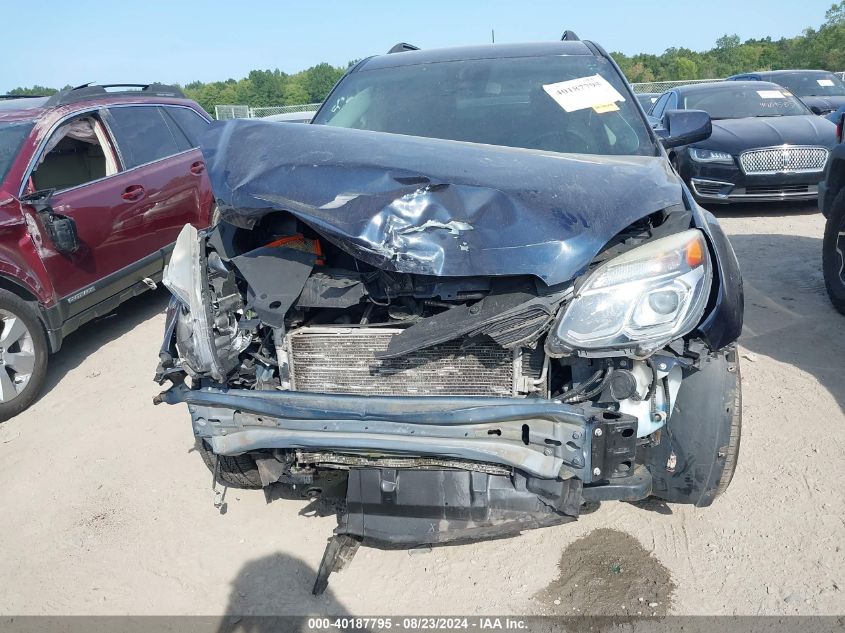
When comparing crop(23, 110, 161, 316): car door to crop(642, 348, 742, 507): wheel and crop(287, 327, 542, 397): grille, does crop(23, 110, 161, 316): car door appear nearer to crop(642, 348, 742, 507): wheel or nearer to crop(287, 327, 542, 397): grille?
crop(287, 327, 542, 397): grille

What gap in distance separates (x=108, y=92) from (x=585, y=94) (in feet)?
13.7

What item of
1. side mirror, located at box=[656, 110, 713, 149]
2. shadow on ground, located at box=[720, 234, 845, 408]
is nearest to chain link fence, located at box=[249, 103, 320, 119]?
shadow on ground, located at box=[720, 234, 845, 408]

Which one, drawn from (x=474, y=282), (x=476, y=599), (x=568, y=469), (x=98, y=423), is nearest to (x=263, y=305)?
(x=474, y=282)

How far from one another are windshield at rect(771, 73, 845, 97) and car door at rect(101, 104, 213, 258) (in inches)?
394

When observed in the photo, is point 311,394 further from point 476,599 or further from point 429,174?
point 476,599

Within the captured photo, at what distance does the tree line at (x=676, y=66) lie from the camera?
40.7m

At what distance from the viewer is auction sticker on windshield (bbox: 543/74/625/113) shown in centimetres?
325

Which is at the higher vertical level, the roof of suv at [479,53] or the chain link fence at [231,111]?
the roof of suv at [479,53]

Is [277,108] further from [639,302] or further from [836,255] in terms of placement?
[639,302]

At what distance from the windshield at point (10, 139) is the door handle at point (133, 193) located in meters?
0.74

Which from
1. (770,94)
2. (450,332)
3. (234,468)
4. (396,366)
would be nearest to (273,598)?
(234,468)

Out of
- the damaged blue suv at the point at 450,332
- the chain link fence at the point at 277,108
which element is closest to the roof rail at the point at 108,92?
the damaged blue suv at the point at 450,332

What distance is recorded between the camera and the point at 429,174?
224cm

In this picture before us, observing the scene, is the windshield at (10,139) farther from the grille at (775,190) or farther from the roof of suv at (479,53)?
the grille at (775,190)
